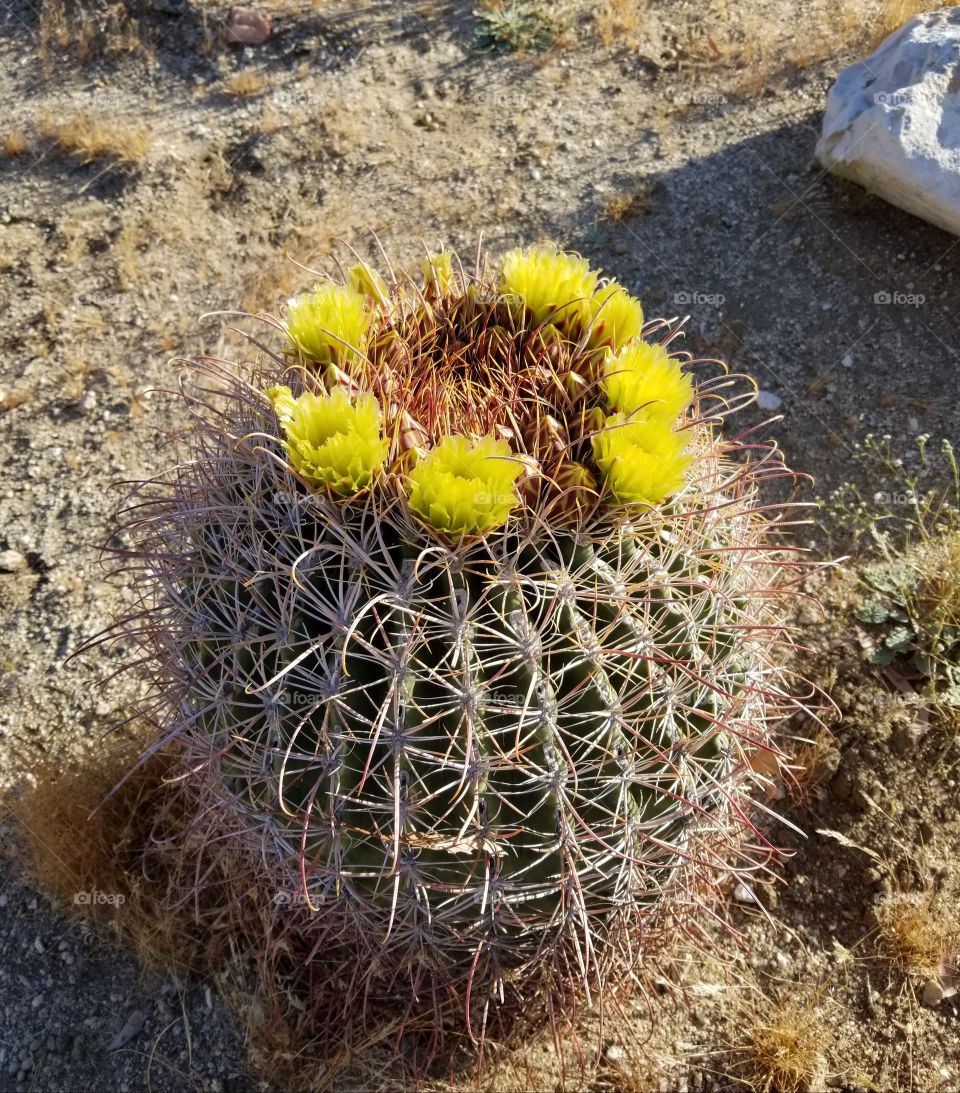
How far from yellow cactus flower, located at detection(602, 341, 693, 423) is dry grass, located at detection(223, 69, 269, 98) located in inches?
174

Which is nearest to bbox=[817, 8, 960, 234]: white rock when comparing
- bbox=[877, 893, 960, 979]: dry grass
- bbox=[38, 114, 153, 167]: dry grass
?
bbox=[877, 893, 960, 979]: dry grass

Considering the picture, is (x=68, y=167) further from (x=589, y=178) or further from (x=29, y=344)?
(x=589, y=178)

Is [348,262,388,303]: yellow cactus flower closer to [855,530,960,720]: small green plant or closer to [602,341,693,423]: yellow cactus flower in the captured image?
[602,341,693,423]: yellow cactus flower

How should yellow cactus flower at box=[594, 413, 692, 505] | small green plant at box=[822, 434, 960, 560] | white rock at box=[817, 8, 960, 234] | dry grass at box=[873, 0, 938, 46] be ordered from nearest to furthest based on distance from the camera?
yellow cactus flower at box=[594, 413, 692, 505] → small green plant at box=[822, 434, 960, 560] → white rock at box=[817, 8, 960, 234] → dry grass at box=[873, 0, 938, 46]

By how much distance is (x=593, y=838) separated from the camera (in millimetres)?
1833

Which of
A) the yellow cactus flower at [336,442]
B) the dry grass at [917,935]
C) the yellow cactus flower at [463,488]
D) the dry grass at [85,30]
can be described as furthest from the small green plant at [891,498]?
the dry grass at [85,30]

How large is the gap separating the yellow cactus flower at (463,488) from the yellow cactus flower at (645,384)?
13.0 inches

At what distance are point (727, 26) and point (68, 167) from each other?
12.9ft

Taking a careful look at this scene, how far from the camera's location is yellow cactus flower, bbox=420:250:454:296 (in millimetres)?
2211

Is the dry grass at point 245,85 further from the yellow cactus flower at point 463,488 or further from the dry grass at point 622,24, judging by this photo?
the yellow cactus flower at point 463,488

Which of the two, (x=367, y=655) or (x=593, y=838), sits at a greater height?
(x=367, y=655)

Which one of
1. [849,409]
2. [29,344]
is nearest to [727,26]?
[849,409]

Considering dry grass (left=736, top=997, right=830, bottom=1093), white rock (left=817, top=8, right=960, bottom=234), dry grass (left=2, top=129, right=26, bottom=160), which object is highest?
dry grass (left=2, top=129, right=26, bottom=160)

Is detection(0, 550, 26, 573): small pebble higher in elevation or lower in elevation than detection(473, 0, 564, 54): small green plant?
lower
